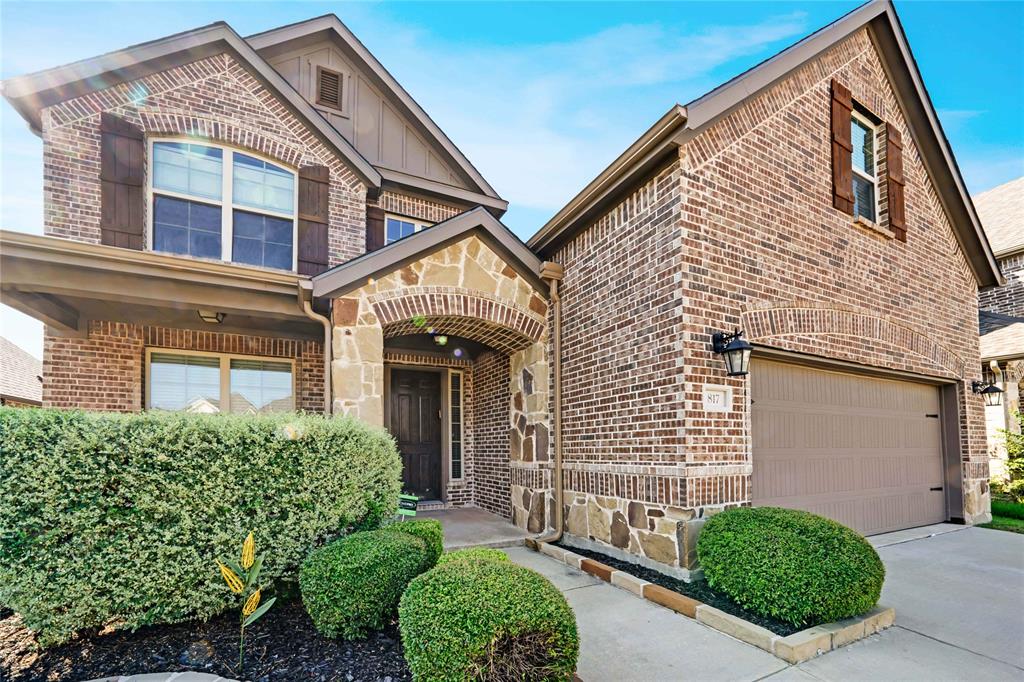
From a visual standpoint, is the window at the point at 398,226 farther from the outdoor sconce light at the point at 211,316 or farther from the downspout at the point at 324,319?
the downspout at the point at 324,319

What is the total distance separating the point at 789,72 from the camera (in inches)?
237

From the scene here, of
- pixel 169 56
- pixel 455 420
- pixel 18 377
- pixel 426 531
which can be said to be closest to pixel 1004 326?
pixel 455 420

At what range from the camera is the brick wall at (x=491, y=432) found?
780 cm

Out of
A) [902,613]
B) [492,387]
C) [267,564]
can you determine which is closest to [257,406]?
[492,387]

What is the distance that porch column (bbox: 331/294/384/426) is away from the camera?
546 cm

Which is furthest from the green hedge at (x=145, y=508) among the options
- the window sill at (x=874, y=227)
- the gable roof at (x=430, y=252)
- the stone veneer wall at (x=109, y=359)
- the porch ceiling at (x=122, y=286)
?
the window sill at (x=874, y=227)

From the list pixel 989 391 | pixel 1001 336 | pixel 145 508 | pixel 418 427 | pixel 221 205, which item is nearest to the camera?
pixel 145 508

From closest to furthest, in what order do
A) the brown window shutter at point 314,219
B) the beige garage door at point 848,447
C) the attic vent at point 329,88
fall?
the beige garage door at point 848,447
the brown window shutter at point 314,219
the attic vent at point 329,88

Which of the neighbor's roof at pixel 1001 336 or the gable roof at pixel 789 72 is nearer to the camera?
the gable roof at pixel 789 72

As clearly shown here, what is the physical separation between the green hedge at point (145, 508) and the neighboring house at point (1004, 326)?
11.2 meters

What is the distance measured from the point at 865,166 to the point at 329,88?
870 centimetres

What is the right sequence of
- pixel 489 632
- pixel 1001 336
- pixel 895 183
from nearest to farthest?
pixel 489 632, pixel 895 183, pixel 1001 336

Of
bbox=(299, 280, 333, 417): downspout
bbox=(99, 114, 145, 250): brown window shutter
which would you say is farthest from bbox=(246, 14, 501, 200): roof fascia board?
bbox=(299, 280, 333, 417): downspout

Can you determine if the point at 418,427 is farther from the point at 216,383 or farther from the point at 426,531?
the point at 426,531
